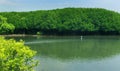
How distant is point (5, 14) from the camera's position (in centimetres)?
9631

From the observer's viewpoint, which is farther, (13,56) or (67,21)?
(67,21)

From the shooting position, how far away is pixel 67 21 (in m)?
94.0

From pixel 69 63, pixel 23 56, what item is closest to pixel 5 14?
pixel 69 63

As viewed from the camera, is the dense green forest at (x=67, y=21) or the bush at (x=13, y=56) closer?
the bush at (x=13, y=56)

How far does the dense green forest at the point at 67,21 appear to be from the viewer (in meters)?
88.5

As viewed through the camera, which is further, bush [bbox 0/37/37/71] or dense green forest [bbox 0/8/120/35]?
dense green forest [bbox 0/8/120/35]

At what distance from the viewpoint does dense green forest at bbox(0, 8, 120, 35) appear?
88.5 metres

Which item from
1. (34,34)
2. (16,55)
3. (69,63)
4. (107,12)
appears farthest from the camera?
(107,12)

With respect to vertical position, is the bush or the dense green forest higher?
the bush

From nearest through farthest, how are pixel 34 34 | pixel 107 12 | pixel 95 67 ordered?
pixel 95 67
pixel 34 34
pixel 107 12

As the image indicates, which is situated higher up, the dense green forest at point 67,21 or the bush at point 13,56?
the bush at point 13,56

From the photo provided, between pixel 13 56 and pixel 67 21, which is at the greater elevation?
pixel 13 56

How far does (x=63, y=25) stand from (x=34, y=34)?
818 cm

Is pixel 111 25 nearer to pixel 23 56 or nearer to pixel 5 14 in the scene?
pixel 5 14
